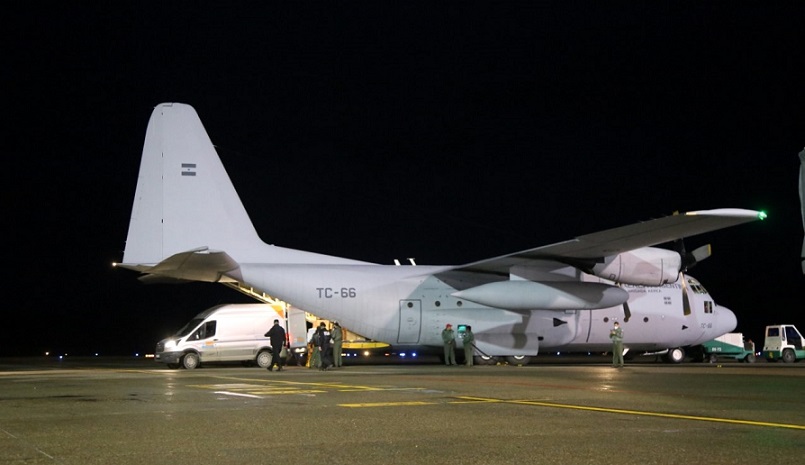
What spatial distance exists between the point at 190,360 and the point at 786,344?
2359 cm

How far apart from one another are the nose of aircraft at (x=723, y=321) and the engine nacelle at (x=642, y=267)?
15.3ft

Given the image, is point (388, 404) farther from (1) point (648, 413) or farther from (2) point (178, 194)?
(2) point (178, 194)

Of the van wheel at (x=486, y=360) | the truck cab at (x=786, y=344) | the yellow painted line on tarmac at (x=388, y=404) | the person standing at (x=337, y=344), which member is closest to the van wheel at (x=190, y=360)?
the person standing at (x=337, y=344)

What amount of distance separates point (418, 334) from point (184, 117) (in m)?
8.91

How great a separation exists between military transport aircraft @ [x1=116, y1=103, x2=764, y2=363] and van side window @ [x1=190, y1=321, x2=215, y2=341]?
141cm

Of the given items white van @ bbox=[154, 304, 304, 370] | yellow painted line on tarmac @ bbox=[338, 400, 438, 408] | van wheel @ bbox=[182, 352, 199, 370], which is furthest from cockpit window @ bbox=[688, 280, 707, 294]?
yellow painted line on tarmac @ bbox=[338, 400, 438, 408]

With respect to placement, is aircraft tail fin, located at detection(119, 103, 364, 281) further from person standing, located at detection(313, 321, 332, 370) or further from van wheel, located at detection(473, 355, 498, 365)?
van wheel, located at detection(473, 355, 498, 365)

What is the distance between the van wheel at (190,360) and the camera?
24875 mm

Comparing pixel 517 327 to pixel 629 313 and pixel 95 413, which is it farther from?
pixel 95 413

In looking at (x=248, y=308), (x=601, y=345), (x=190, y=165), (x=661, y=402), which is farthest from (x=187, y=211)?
(x=661, y=402)

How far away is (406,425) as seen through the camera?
25.2 feet

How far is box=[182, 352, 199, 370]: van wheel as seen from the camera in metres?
24.9

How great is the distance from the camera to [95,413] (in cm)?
895

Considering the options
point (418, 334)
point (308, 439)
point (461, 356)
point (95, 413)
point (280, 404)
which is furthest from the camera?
point (461, 356)
